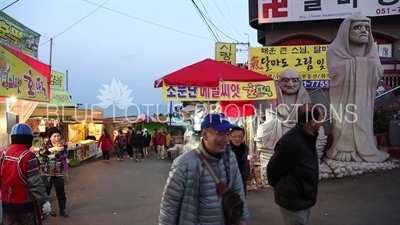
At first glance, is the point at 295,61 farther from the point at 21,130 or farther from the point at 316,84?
the point at 21,130

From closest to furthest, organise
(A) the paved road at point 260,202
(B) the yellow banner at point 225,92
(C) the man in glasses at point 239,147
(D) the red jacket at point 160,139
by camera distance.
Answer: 1. (C) the man in glasses at point 239,147
2. (A) the paved road at point 260,202
3. (B) the yellow banner at point 225,92
4. (D) the red jacket at point 160,139

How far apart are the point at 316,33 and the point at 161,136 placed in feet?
37.1

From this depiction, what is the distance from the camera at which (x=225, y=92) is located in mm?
7258

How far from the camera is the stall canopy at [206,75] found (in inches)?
273

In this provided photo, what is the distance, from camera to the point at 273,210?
7.16 meters

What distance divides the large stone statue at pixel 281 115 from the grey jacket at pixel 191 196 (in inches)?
263

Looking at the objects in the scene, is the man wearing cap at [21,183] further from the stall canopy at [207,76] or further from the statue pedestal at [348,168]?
the statue pedestal at [348,168]

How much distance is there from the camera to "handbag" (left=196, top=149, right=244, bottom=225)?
2.84 m

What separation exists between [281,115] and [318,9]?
529 inches

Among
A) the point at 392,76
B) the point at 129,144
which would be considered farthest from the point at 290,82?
the point at 129,144

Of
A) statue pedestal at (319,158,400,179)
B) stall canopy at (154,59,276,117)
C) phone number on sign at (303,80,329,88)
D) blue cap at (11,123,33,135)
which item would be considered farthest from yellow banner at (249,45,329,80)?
blue cap at (11,123,33,135)

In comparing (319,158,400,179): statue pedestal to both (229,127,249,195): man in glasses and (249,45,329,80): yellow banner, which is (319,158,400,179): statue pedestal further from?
(229,127,249,195): man in glasses

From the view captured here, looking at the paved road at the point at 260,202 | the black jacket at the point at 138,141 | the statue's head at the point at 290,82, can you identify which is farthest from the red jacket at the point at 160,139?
the statue's head at the point at 290,82

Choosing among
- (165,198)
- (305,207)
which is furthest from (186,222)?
(305,207)
